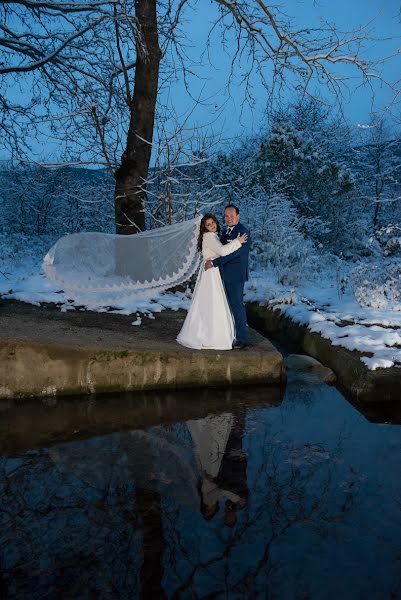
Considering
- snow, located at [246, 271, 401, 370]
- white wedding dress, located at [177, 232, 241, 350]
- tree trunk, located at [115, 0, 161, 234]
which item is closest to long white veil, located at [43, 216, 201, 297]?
white wedding dress, located at [177, 232, 241, 350]

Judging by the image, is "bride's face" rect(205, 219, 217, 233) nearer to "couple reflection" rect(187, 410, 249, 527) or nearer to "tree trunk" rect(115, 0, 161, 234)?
"couple reflection" rect(187, 410, 249, 527)

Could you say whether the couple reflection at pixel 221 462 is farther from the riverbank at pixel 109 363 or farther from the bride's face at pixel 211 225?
the bride's face at pixel 211 225

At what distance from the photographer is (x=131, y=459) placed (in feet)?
15.0

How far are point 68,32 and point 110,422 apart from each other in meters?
9.07

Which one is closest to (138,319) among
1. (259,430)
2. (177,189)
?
(259,430)

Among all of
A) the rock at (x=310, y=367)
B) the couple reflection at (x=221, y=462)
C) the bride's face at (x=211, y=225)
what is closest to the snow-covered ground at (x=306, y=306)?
the rock at (x=310, y=367)

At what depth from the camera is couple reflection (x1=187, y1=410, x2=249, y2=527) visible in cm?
382

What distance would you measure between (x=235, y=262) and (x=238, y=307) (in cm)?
62

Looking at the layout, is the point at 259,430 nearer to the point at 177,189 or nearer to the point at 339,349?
the point at 339,349

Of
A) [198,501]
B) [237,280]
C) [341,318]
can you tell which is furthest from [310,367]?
[198,501]

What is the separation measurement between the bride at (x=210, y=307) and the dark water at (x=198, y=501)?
3.42ft

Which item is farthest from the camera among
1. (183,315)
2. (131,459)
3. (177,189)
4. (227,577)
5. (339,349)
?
(177,189)

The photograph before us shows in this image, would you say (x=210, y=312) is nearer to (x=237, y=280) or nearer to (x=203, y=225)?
(x=237, y=280)

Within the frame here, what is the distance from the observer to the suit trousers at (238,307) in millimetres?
7004
